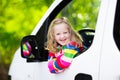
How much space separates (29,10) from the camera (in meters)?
10.8

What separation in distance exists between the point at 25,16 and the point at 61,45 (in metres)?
7.03

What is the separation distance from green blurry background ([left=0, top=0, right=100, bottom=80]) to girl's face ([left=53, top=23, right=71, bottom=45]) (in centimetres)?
574

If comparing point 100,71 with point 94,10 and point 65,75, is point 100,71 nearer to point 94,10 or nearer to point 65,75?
point 65,75

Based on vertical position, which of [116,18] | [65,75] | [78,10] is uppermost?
[78,10]

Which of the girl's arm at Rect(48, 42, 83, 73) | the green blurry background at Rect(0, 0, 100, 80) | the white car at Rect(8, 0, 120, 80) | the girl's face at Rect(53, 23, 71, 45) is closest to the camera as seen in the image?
the white car at Rect(8, 0, 120, 80)

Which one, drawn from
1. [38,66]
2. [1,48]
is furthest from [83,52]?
[1,48]

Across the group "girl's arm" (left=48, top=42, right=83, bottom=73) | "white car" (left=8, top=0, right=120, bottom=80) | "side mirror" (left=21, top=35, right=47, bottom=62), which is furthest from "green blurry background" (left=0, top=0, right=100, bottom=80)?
"white car" (left=8, top=0, right=120, bottom=80)

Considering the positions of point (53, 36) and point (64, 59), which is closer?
point (64, 59)

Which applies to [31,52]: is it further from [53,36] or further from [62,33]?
[62,33]

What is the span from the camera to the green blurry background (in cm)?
1051

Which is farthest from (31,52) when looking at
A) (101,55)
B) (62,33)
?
(101,55)

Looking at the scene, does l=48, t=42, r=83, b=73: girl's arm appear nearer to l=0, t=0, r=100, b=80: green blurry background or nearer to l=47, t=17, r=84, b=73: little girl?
l=47, t=17, r=84, b=73: little girl

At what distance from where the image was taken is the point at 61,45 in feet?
14.3

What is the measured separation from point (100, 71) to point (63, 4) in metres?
0.99
